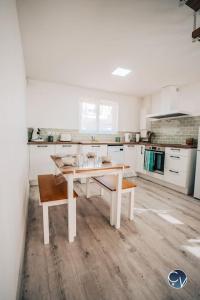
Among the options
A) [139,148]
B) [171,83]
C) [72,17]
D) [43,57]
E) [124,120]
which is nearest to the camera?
[72,17]

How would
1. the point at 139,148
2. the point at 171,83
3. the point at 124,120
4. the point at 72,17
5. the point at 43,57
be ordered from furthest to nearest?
1. the point at 124,120
2. the point at 139,148
3. the point at 171,83
4. the point at 43,57
5. the point at 72,17

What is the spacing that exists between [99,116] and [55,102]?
1.29m

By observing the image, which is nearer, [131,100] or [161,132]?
[161,132]

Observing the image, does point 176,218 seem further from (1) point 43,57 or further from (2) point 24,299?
(1) point 43,57

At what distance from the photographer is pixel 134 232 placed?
1.83m

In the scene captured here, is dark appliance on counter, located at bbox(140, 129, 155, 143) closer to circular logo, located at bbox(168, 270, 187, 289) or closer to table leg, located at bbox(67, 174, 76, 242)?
table leg, located at bbox(67, 174, 76, 242)

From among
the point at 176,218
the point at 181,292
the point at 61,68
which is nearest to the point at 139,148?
the point at 176,218

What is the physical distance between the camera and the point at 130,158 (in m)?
4.33

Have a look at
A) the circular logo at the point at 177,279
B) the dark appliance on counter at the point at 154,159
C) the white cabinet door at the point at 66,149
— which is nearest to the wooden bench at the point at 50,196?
the circular logo at the point at 177,279

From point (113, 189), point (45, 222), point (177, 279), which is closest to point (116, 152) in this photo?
point (113, 189)

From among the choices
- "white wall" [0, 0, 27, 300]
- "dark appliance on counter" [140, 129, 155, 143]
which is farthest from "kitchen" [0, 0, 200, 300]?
"dark appliance on counter" [140, 129, 155, 143]

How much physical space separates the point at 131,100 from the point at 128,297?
15.3ft

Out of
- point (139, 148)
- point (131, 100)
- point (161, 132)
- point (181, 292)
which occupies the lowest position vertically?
point (181, 292)

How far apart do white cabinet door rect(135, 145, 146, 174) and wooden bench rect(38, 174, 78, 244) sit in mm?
2683
